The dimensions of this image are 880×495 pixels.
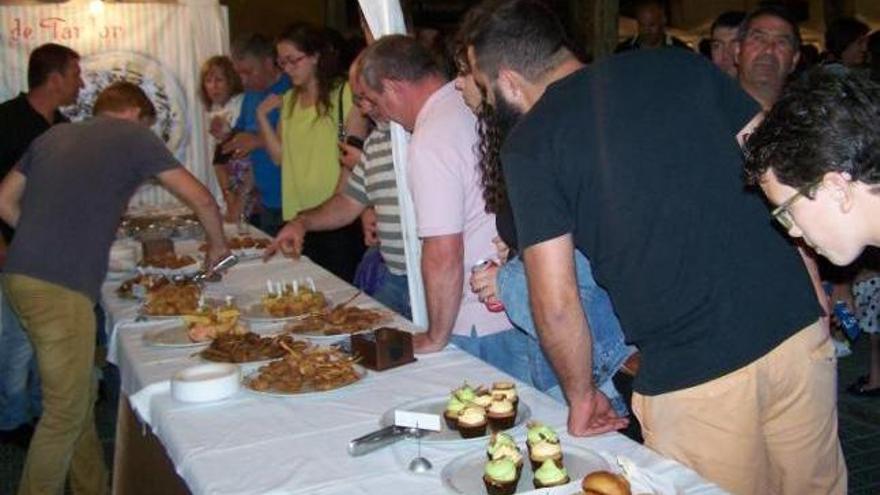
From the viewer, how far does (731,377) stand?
1908 millimetres

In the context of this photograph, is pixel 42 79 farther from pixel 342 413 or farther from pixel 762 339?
pixel 762 339

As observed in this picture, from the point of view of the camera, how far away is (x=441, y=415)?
2.02 metres

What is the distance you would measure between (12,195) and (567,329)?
2197mm

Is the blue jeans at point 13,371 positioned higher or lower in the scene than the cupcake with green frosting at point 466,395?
lower

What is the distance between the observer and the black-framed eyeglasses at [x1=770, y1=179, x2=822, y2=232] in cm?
134

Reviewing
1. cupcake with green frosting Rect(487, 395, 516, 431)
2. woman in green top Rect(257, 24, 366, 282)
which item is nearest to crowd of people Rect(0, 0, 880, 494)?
cupcake with green frosting Rect(487, 395, 516, 431)

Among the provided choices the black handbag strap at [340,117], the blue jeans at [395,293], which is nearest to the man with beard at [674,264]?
the blue jeans at [395,293]

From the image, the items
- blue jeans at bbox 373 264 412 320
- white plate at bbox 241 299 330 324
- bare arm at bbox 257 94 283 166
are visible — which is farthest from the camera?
bare arm at bbox 257 94 283 166

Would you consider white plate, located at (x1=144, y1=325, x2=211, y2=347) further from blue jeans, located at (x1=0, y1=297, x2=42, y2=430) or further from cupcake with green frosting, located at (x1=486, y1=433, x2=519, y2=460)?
blue jeans, located at (x1=0, y1=297, x2=42, y2=430)

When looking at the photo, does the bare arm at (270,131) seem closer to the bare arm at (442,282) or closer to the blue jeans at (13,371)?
the blue jeans at (13,371)

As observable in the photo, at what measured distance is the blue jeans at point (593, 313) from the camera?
2.23 m

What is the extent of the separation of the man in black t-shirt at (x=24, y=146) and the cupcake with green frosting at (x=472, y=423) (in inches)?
118

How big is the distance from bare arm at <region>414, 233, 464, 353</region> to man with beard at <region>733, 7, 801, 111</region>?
4.31 feet

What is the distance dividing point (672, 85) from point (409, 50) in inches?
42.7
